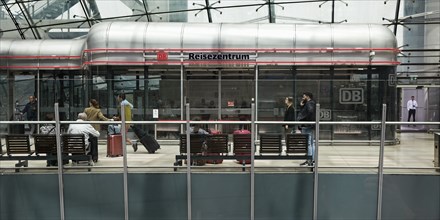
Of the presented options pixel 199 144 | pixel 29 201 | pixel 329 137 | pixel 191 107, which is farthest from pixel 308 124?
pixel 29 201

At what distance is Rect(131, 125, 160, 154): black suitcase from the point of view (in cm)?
760

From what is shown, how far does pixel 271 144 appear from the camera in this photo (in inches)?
297

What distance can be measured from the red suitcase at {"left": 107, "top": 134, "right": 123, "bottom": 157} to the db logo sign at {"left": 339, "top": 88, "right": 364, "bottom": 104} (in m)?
5.88

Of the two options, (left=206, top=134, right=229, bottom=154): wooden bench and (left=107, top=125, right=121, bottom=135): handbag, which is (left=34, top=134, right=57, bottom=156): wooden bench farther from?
(left=206, top=134, right=229, bottom=154): wooden bench

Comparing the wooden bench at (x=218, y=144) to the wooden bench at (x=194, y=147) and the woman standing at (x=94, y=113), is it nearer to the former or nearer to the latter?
the wooden bench at (x=194, y=147)

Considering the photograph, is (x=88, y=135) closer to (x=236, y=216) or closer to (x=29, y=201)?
(x=29, y=201)

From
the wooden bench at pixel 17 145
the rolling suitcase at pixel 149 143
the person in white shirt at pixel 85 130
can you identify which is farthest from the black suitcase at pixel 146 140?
the wooden bench at pixel 17 145

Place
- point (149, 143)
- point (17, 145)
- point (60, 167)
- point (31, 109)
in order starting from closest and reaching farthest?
point (60, 167)
point (17, 145)
point (149, 143)
point (31, 109)

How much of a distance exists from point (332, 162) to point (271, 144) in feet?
3.83

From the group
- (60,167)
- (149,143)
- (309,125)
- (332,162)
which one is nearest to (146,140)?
(149,143)

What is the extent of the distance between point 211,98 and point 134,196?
10.5ft

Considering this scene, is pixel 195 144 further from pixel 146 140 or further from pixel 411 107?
pixel 411 107

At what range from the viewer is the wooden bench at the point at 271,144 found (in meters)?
7.51

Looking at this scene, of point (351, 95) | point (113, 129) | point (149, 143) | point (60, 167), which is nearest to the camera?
point (60, 167)
